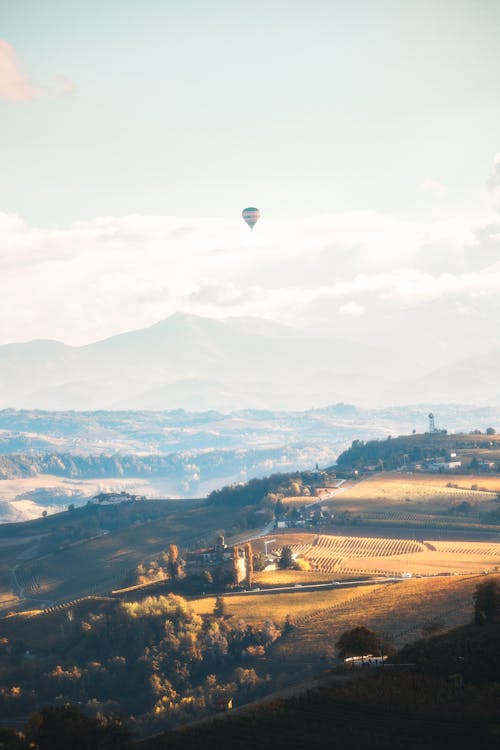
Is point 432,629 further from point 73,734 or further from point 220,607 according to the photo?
point 220,607

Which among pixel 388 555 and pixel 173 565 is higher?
pixel 173 565

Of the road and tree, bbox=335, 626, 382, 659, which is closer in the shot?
tree, bbox=335, 626, 382, 659

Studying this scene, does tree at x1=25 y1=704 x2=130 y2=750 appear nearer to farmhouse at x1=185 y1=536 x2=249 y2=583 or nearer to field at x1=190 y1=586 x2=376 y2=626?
field at x1=190 y1=586 x2=376 y2=626

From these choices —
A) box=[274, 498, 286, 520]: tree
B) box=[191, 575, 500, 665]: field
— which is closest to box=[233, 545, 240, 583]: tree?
box=[191, 575, 500, 665]: field

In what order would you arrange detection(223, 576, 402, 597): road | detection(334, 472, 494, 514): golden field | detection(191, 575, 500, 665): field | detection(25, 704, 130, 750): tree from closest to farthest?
detection(25, 704, 130, 750): tree → detection(191, 575, 500, 665): field → detection(223, 576, 402, 597): road → detection(334, 472, 494, 514): golden field

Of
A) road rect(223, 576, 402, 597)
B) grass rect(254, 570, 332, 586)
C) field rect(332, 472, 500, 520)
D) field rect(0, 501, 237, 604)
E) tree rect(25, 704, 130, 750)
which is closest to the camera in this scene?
tree rect(25, 704, 130, 750)

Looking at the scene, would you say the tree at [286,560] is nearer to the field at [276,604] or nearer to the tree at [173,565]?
the tree at [173,565]

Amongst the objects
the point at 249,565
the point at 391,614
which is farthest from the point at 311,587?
the point at 391,614
